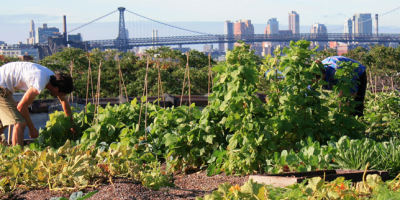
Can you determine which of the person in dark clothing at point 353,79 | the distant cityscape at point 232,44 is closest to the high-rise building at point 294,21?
the distant cityscape at point 232,44

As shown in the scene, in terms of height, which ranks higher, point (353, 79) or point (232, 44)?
point (232, 44)

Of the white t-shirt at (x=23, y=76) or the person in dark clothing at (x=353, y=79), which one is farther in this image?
the person in dark clothing at (x=353, y=79)

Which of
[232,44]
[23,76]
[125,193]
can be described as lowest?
[125,193]

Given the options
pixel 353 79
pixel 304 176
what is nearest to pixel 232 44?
→ pixel 353 79

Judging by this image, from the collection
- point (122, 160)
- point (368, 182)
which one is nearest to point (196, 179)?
point (122, 160)

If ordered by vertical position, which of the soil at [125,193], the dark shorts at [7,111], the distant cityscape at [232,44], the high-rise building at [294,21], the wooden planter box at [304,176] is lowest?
the soil at [125,193]

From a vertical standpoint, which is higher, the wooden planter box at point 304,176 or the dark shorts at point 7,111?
the dark shorts at point 7,111

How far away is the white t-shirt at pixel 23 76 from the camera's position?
457 cm

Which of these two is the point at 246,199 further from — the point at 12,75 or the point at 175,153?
the point at 12,75

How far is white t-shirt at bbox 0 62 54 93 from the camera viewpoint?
457 cm

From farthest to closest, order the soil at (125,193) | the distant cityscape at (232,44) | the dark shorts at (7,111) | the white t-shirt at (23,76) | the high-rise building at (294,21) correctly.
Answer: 1. the high-rise building at (294,21)
2. the distant cityscape at (232,44)
3. the dark shorts at (7,111)
4. the white t-shirt at (23,76)
5. the soil at (125,193)

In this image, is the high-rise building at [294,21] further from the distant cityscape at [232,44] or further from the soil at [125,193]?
the soil at [125,193]

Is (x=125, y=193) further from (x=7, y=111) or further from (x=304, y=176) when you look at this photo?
(x=7, y=111)

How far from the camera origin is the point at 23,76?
184 inches
